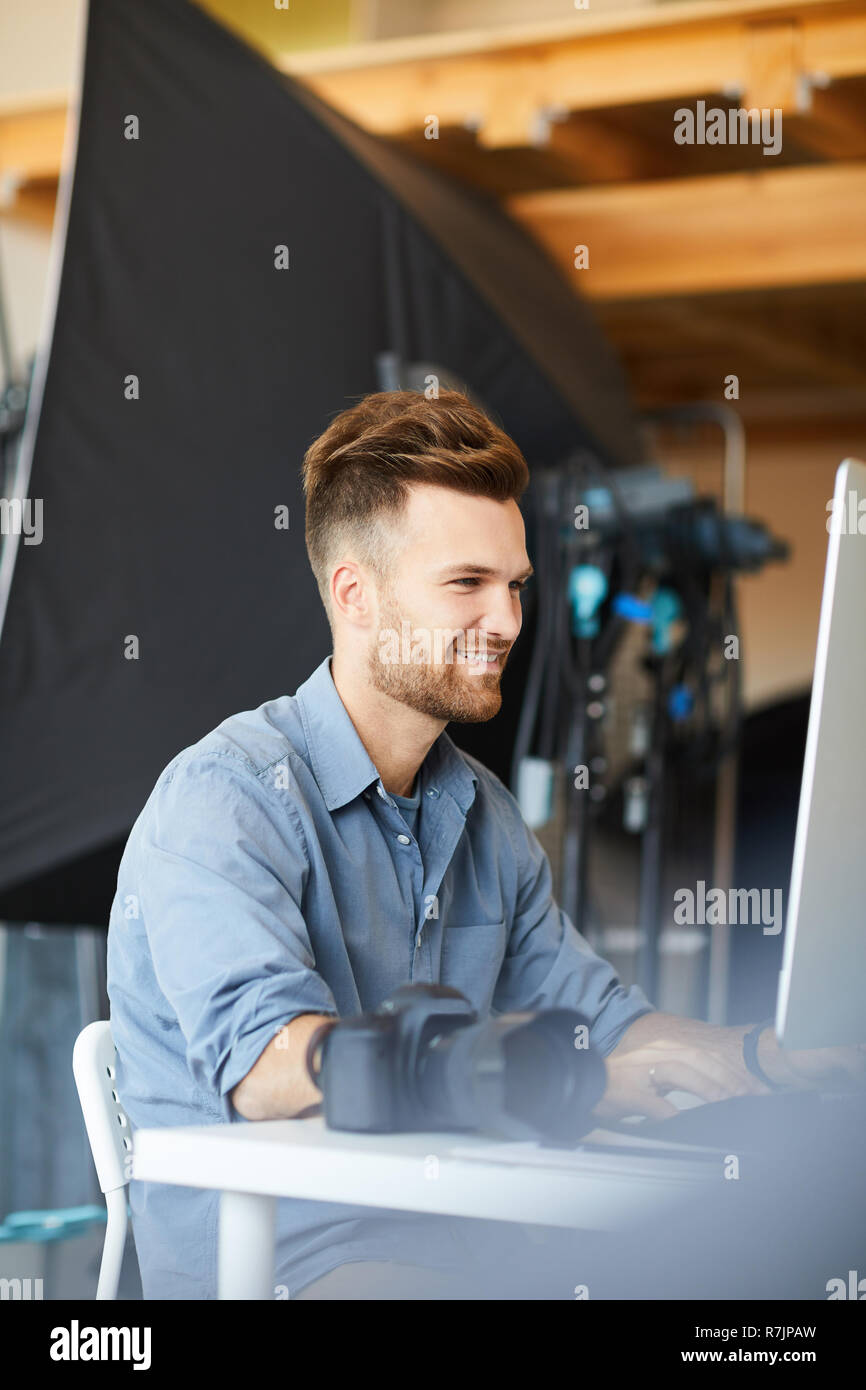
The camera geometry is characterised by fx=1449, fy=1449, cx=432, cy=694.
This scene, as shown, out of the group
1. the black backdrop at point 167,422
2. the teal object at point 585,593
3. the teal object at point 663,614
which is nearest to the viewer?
the black backdrop at point 167,422

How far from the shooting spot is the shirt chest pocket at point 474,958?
1471 mm

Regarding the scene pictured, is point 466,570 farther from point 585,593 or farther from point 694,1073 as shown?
point 585,593

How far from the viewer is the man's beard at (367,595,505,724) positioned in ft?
4.51

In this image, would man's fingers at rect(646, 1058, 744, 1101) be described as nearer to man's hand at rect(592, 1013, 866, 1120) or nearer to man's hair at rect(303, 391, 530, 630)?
Answer: man's hand at rect(592, 1013, 866, 1120)

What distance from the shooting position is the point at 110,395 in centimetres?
223

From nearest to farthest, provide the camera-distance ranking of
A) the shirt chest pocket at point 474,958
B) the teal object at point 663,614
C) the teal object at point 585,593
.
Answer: the shirt chest pocket at point 474,958
the teal object at point 585,593
the teal object at point 663,614

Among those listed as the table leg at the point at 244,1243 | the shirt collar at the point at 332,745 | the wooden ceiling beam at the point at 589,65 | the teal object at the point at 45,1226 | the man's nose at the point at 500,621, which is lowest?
the teal object at the point at 45,1226

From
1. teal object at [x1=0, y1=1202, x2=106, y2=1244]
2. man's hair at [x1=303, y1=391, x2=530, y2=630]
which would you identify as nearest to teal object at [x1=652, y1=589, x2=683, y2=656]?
teal object at [x1=0, y1=1202, x2=106, y2=1244]

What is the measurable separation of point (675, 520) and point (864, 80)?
1001 millimetres

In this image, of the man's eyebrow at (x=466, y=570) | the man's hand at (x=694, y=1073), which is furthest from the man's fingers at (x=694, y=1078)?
the man's eyebrow at (x=466, y=570)

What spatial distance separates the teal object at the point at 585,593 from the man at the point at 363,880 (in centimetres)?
155

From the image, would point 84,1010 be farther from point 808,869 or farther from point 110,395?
point 808,869

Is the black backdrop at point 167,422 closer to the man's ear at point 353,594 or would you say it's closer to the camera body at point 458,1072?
the man's ear at point 353,594

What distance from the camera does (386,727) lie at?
144 cm
